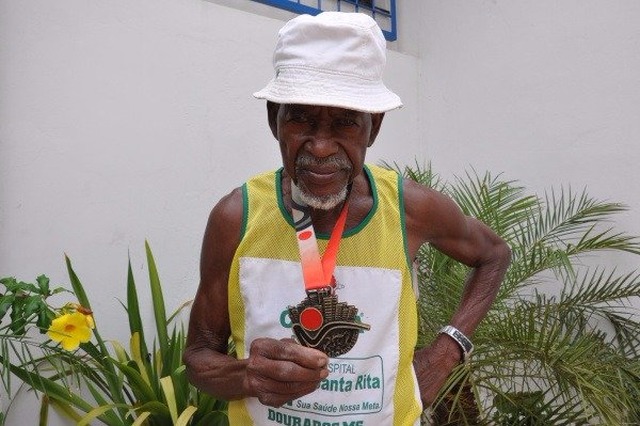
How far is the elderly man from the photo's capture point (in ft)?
4.82

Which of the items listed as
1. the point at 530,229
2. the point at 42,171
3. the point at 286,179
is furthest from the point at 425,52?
the point at 286,179

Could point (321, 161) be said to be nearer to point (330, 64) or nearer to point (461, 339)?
point (330, 64)

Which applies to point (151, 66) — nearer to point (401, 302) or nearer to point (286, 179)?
point (286, 179)

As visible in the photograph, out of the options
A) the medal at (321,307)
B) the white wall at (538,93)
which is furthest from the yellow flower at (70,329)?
the white wall at (538,93)

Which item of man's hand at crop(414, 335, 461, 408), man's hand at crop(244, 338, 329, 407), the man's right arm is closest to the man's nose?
the man's right arm

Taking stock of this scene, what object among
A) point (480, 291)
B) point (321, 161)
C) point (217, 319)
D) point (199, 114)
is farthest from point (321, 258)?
point (199, 114)

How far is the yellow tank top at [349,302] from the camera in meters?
1.58

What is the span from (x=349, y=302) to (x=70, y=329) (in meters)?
1.13

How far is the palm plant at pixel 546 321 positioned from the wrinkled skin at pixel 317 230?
1005mm

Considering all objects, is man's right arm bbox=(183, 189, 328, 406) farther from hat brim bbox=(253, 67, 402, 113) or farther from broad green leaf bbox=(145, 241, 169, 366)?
broad green leaf bbox=(145, 241, 169, 366)

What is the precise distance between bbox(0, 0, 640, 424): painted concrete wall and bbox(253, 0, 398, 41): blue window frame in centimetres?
8

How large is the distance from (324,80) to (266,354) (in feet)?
1.82

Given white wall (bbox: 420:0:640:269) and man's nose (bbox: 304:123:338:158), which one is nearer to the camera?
man's nose (bbox: 304:123:338:158)

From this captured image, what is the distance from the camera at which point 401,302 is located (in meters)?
1.67
